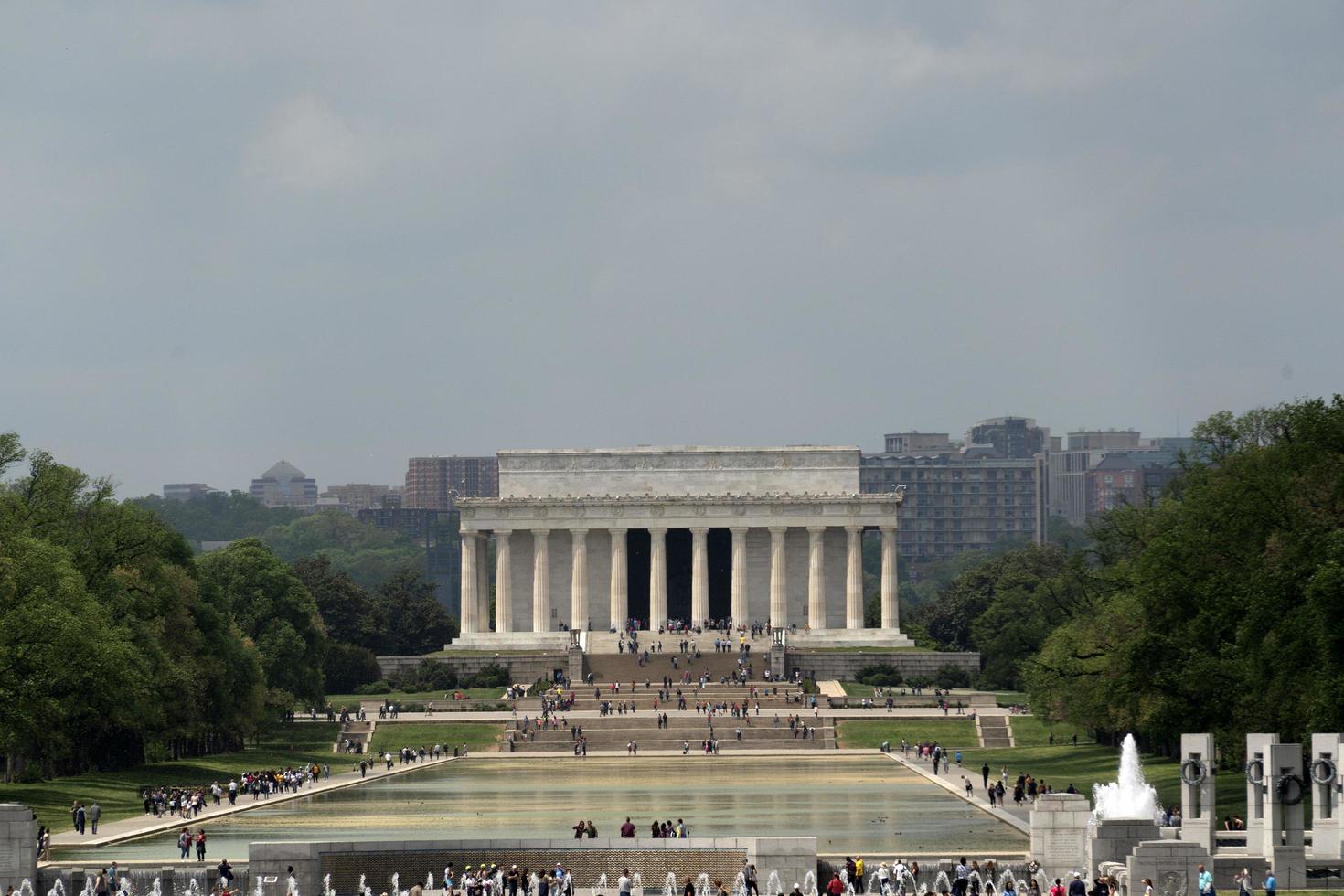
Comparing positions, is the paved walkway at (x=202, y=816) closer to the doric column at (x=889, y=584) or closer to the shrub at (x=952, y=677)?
the shrub at (x=952, y=677)

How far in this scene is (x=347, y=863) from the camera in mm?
50125

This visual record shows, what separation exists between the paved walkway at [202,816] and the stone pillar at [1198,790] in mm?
27601

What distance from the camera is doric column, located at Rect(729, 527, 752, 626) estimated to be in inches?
5512

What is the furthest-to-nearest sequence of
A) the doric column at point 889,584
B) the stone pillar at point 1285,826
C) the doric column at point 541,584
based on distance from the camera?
the doric column at point 541,584, the doric column at point 889,584, the stone pillar at point 1285,826

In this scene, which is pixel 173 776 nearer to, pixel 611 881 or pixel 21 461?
pixel 21 461

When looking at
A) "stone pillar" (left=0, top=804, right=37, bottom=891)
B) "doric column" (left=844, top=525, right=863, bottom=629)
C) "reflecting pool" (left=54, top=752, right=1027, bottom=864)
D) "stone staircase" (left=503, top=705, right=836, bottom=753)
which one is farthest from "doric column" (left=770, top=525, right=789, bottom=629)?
"stone pillar" (left=0, top=804, right=37, bottom=891)

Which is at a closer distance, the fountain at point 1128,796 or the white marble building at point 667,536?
the fountain at point 1128,796

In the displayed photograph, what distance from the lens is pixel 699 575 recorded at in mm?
140375

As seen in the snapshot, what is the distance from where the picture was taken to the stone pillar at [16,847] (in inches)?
1948

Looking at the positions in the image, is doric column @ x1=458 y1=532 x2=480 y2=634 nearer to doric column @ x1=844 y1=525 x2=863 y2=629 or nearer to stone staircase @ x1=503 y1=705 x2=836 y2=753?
doric column @ x1=844 y1=525 x2=863 y2=629

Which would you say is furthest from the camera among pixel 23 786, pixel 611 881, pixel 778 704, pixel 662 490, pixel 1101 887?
pixel 662 490

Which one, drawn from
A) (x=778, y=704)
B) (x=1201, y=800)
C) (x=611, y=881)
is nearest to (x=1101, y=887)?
(x=1201, y=800)

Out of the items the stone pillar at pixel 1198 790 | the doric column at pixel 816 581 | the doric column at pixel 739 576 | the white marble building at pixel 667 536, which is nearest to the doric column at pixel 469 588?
the white marble building at pixel 667 536

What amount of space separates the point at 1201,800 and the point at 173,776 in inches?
1707
